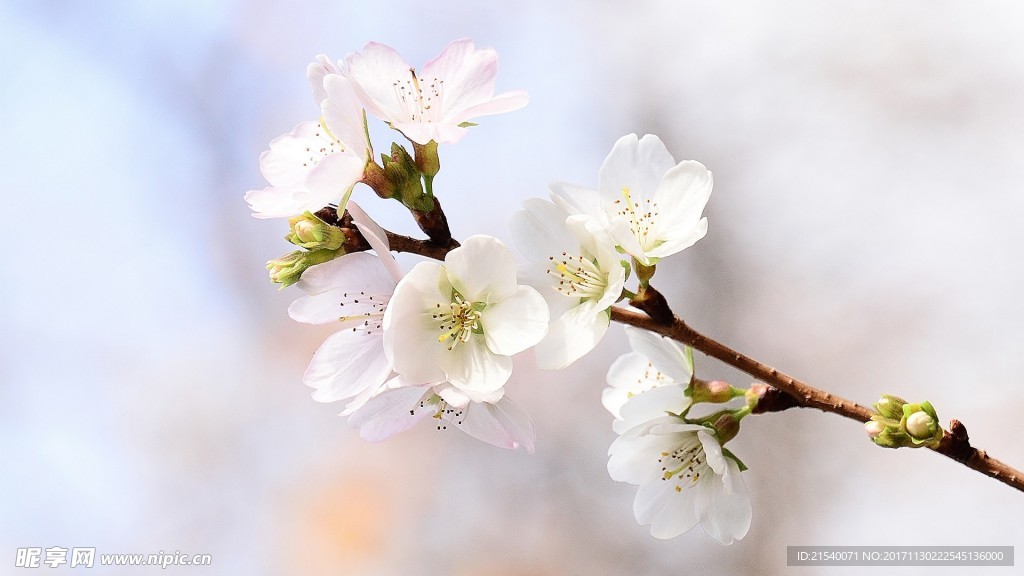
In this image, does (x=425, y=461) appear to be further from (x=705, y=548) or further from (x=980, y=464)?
(x=980, y=464)

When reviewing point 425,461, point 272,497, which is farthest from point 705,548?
point 272,497

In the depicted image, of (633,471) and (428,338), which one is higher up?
(428,338)

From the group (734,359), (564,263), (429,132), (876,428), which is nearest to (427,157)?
(429,132)

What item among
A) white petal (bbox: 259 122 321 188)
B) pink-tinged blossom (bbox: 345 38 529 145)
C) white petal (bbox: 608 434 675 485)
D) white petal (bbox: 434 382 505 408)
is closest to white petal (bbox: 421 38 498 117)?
pink-tinged blossom (bbox: 345 38 529 145)

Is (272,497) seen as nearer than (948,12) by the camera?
No

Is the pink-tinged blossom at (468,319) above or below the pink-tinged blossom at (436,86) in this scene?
below

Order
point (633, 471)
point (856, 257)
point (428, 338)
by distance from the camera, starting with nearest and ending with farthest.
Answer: point (428, 338) → point (633, 471) → point (856, 257)

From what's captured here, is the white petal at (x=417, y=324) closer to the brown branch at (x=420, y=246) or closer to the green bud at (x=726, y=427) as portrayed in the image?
the brown branch at (x=420, y=246)

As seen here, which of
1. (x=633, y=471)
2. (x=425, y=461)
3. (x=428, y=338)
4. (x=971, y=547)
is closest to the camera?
(x=428, y=338)

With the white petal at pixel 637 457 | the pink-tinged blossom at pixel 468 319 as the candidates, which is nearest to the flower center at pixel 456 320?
the pink-tinged blossom at pixel 468 319
